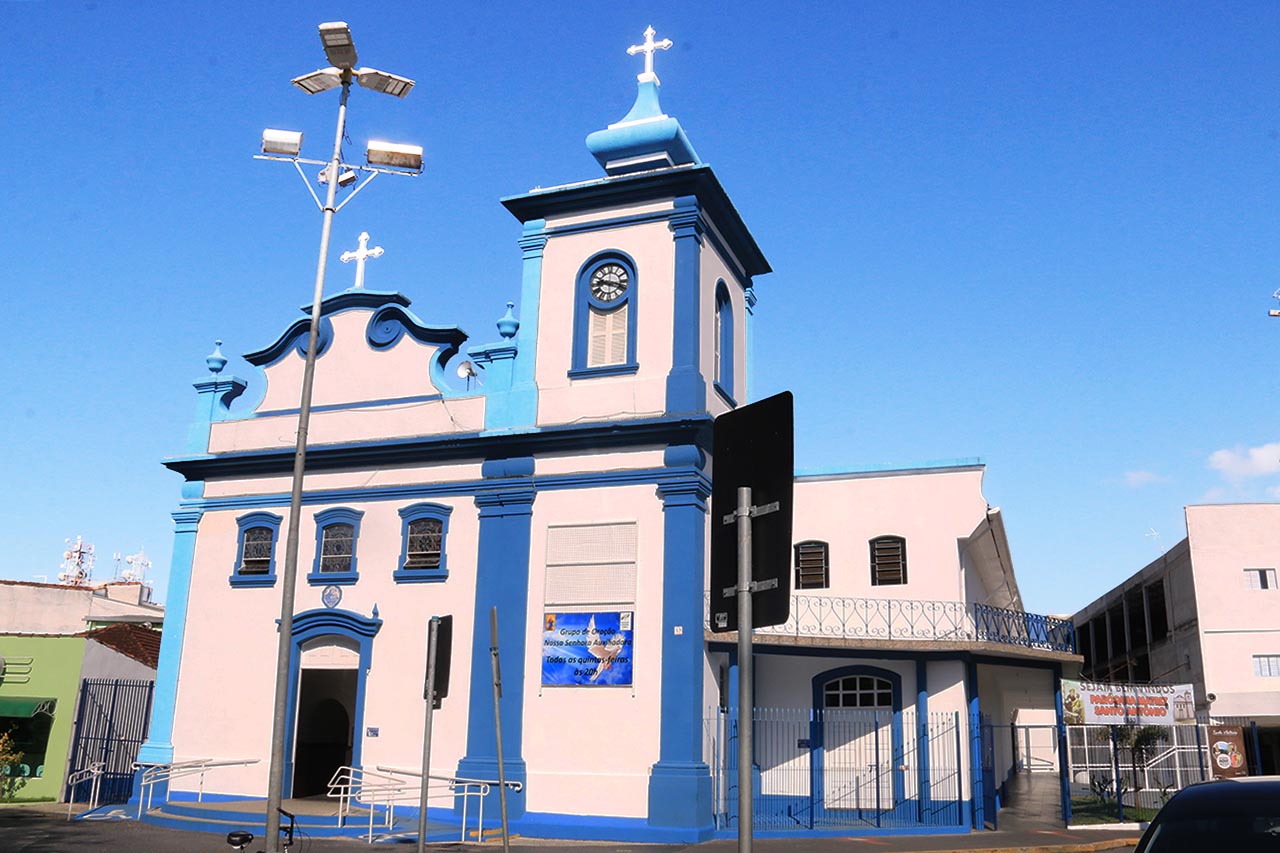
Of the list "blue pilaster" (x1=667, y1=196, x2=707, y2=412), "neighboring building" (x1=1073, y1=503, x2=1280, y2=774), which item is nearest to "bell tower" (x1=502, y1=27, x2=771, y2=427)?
"blue pilaster" (x1=667, y1=196, x2=707, y2=412)

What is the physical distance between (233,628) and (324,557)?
234cm

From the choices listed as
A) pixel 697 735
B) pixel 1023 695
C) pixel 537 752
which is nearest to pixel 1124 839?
pixel 697 735

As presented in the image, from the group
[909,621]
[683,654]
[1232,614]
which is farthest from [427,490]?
[1232,614]

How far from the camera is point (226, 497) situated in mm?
23406

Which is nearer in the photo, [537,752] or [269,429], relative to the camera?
[537,752]

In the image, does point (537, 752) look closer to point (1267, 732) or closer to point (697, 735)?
point (697, 735)

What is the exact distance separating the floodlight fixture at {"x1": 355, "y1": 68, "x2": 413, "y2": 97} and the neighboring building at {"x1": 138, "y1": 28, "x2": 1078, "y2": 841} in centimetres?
749

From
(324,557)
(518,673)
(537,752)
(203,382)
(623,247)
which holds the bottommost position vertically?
(537,752)

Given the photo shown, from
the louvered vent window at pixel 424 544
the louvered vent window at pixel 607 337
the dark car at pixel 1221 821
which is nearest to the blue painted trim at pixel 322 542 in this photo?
the louvered vent window at pixel 424 544

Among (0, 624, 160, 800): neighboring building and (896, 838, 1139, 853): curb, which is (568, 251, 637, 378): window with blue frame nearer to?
(896, 838, 1139, 853): curb

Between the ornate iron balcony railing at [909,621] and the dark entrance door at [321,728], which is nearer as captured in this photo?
the ornate iron balcony railing at [909,621]

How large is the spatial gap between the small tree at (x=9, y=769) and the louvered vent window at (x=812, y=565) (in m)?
16.8

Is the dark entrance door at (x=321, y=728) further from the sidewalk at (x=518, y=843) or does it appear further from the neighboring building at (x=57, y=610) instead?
the neighboring building at (x=57, y=610)

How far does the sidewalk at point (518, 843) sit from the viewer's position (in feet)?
55.0
